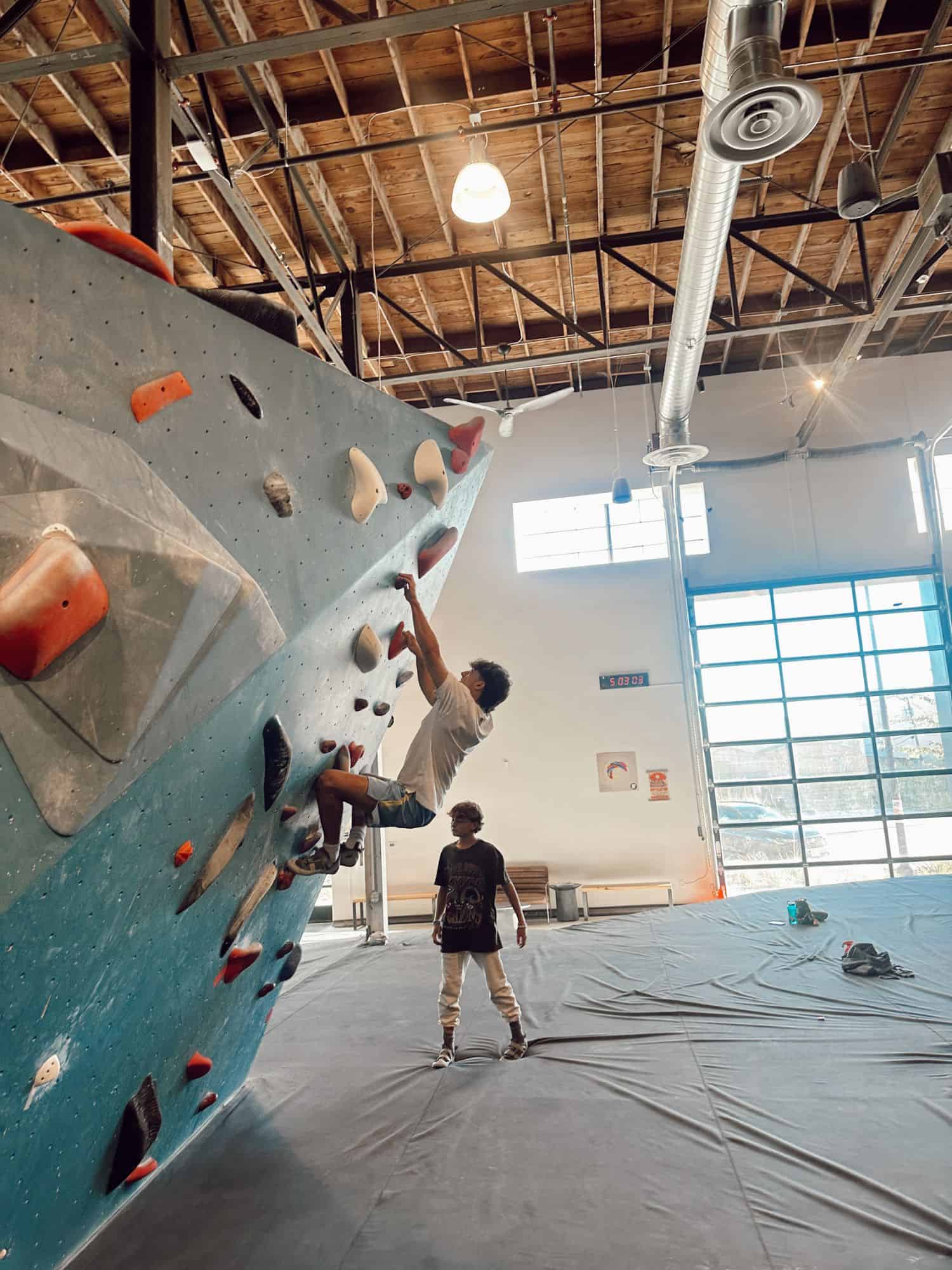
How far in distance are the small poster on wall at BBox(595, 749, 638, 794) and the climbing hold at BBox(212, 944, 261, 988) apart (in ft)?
24.3

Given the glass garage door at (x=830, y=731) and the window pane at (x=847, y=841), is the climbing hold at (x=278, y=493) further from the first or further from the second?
the window pane at (x=847, y=841)

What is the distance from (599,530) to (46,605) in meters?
9.51

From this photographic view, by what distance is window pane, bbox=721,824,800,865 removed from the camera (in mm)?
9625

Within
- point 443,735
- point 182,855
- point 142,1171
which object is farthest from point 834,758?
point 182,855

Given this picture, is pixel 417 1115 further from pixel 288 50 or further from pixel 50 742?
pixel 288 50

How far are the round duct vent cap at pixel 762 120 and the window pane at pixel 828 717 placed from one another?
24.0ft

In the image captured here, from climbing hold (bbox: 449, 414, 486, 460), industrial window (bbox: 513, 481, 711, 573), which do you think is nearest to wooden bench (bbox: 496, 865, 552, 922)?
industrial window (bbox: 513, 481, 711, 573)

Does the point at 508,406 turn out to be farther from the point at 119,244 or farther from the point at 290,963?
the point at 119,244

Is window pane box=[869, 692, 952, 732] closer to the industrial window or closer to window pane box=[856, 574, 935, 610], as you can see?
window pane box=[856, 574, 935, 610]

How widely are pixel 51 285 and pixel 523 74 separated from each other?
17.4 feet

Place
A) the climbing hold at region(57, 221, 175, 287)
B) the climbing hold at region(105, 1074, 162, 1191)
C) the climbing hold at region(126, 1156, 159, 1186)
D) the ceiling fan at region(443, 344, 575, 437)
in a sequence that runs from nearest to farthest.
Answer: the climbing hold at region(57, 221, 175, 287) → the climbing hold at region(105, 1074, 162, 1191) → the climbing hold at region(126, 1156, 159, 1186) → the ceiling fan at region(443, 344, 575, 437)

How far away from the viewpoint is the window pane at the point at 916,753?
9.50 metres

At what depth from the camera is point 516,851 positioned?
9.80 metres

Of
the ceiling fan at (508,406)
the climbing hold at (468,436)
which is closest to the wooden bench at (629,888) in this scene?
the ceiling fan at (508,406)
